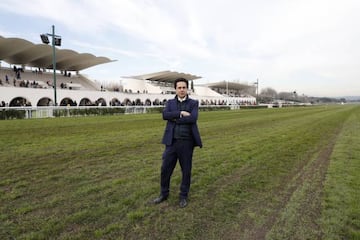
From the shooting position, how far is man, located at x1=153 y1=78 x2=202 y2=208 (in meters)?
3.59

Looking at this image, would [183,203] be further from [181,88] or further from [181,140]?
[181,88]

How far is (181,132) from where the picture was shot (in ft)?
11.8

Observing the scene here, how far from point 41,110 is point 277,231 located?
2136 cm

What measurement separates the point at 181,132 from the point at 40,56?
1726 inches

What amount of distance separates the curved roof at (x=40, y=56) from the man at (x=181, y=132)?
38.1m

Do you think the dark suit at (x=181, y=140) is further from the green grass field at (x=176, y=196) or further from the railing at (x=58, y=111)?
the railing at (x=58, y=111)

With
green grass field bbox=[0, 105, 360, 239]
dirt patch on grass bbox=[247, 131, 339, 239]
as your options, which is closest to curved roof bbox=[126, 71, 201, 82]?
green grass field bbox=[0, 105, 360, 239]

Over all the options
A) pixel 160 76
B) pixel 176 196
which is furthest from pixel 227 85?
pixel 176 196

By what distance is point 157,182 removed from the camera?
15.2ft

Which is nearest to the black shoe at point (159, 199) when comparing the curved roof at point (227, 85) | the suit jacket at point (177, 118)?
the suit jacket at point (177, 118)

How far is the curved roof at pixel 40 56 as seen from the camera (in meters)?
35.6

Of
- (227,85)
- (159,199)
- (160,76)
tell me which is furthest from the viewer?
(227,85)

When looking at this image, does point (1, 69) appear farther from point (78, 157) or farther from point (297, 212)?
point (297, 212)

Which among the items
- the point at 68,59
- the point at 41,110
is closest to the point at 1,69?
the point at 68,59
